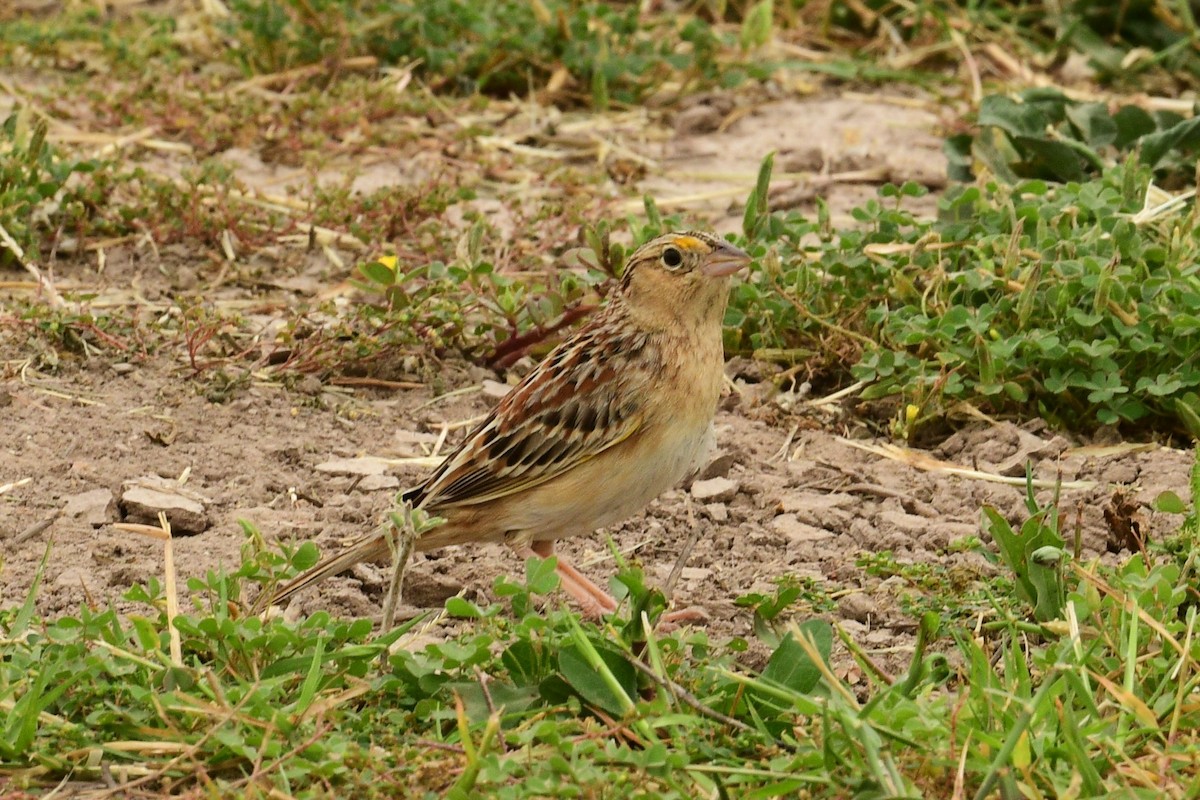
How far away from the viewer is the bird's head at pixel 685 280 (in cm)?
486

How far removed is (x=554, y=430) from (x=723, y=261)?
0.70m

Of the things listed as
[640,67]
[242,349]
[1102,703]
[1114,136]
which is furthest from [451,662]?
[640,67]

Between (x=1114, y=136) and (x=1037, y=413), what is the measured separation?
7.10ft

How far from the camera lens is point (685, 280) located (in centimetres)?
489

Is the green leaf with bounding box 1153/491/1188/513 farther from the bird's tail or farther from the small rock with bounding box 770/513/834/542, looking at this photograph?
the bird's tail

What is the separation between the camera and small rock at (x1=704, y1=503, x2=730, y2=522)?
5297 mm

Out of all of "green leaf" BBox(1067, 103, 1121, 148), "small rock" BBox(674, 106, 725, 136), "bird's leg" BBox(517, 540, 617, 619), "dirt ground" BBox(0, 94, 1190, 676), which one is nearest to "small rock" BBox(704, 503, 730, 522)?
"dirt ground" BBox(0, 94, 1190, 676)

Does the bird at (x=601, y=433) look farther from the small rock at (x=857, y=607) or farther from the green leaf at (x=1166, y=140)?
the green leaf at (x=1166, y=140)

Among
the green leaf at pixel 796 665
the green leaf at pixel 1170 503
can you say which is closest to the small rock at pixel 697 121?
the green leaf at pixel 1170 503

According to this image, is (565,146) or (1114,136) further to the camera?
(565,146)

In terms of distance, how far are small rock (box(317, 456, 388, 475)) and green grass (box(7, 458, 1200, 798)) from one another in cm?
132

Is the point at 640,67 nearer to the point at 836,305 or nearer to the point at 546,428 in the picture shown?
the point at 836,305

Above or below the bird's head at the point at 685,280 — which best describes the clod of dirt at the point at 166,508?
below

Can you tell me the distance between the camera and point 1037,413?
5879mm
